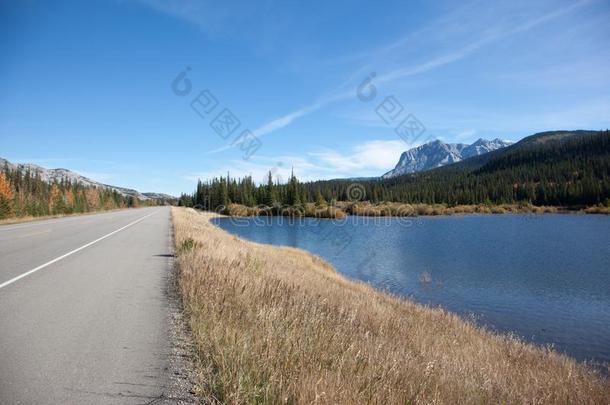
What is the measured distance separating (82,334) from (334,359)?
3735 mm

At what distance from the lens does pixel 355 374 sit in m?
4.70

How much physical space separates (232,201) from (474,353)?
125 metres

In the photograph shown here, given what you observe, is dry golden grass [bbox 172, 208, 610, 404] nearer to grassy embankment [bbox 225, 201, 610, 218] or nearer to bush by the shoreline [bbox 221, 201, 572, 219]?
grassy embankment [bbox 225, 201, 610, 218]

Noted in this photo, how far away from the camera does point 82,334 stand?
579 centimetres

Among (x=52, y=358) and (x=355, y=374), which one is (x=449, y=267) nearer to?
(x=355, y=374)

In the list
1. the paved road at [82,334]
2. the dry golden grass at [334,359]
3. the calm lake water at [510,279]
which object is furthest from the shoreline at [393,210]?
the paved road at [82,334]

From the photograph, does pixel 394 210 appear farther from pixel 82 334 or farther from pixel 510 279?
pixel 82 334

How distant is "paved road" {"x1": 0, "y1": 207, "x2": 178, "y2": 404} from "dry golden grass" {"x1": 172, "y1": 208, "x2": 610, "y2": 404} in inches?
26.5

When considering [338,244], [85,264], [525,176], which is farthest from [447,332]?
[525,176]

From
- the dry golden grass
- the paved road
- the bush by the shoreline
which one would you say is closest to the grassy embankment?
the bush by the shoreline

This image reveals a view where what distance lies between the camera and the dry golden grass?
4.10 m

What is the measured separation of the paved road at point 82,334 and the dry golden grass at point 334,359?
0.67 metres

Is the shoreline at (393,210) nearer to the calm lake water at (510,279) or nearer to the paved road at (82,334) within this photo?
the calm lake water at (510,279)

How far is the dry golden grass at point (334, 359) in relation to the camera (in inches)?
161
